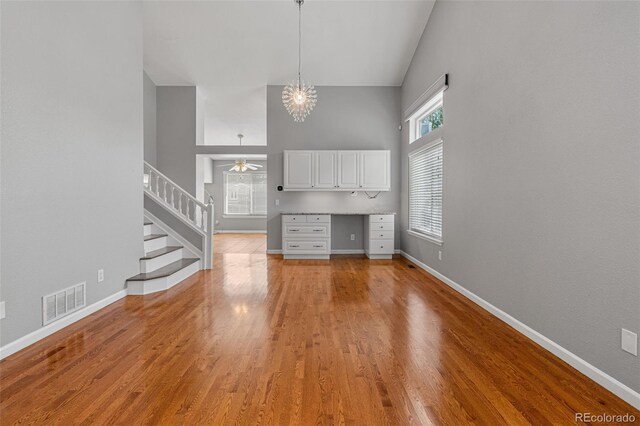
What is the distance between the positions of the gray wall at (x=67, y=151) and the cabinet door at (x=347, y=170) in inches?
144

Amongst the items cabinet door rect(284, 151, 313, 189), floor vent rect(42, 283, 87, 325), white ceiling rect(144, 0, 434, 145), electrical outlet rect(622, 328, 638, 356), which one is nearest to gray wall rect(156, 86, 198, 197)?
white ceiling rect(144, 0, 434, 145)

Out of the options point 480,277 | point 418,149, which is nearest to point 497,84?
point 480,277

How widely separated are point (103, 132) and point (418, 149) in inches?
178

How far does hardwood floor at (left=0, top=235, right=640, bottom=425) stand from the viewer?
64.2 inches

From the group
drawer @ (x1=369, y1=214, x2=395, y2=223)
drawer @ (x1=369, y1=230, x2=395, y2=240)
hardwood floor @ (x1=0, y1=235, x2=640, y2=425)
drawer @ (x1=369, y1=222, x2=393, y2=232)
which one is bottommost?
hardwood floor @ (x1=0, y1=235, x2=640, y2=425)

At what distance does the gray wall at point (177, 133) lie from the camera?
22.6 ft

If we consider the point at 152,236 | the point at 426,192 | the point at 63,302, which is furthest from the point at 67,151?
the point at 426,192

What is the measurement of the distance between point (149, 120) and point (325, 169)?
12.5 ft

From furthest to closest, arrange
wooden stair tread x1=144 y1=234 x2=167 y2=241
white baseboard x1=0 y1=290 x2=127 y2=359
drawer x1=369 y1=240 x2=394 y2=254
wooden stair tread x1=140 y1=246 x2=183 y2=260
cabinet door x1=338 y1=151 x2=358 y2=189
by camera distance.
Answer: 1. cabinet door x1=338 y1=151 x2=358 y2=189
2. drawer x1=369 y1=240 x2=394 y2=254
3. wooden stair tread x1=144 y1=234 x2=167 y2=241
4. wooden stair tread x1=140 y1=246 x2=183 y2=260
5. white baseboard x1=0 y1=290 x2=127 y2=359

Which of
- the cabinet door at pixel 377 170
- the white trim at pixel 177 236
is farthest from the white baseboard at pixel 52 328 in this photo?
the cabinet door at pixel 377 170

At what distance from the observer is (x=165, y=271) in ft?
13.6

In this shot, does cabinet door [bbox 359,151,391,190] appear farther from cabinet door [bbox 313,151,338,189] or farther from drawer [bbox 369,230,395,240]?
drawer [bbox 369,230,395,240]

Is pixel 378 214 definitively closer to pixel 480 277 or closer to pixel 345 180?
pixel 345 180

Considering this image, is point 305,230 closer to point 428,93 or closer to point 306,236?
point 306,236
